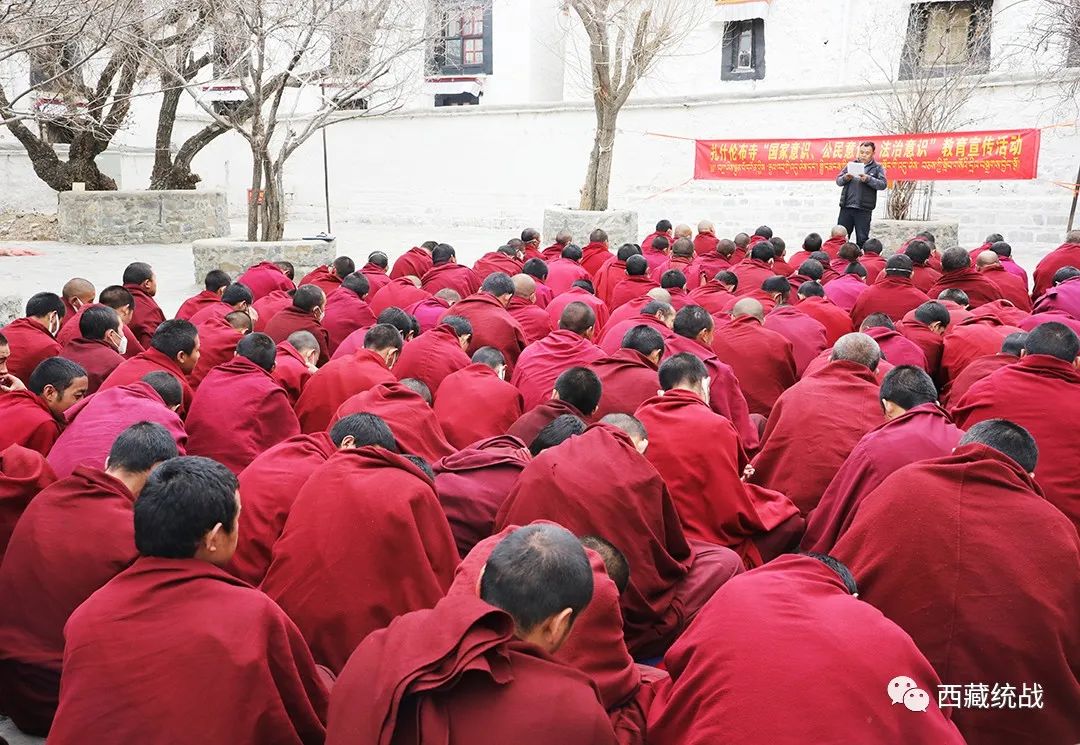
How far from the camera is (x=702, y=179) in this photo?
14984 millimetres

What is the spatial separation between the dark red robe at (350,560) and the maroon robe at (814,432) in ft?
5.79

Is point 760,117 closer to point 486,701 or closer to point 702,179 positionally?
point 702,179

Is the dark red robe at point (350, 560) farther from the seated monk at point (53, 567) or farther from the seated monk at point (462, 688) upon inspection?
the seated monk at point (462, 688)

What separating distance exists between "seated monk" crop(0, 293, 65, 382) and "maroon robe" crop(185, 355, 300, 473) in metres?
1.19

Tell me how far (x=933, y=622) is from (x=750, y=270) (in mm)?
5759

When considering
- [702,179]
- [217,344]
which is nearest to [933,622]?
[217,344]

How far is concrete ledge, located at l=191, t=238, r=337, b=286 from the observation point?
1037 centimetres

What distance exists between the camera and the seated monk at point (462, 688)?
178cm

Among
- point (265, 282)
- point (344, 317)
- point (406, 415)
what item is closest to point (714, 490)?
point (406, 415)

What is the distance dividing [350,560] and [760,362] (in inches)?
131

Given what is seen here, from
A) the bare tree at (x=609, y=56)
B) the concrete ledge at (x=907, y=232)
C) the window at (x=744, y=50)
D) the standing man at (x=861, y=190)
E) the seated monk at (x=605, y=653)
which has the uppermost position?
the window at (x=744, y=50)

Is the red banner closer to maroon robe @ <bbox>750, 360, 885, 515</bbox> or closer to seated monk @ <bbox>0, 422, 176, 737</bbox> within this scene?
maroon robe @ <bbox>750, 360, 885, 515</bbox>

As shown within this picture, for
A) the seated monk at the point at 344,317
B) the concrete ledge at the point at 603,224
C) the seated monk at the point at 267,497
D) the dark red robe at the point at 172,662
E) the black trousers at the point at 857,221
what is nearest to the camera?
the dark red robe at the point at 172,662

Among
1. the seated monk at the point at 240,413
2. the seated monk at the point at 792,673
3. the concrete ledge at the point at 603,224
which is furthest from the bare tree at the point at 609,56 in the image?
the seated monk at the point at 792,673
